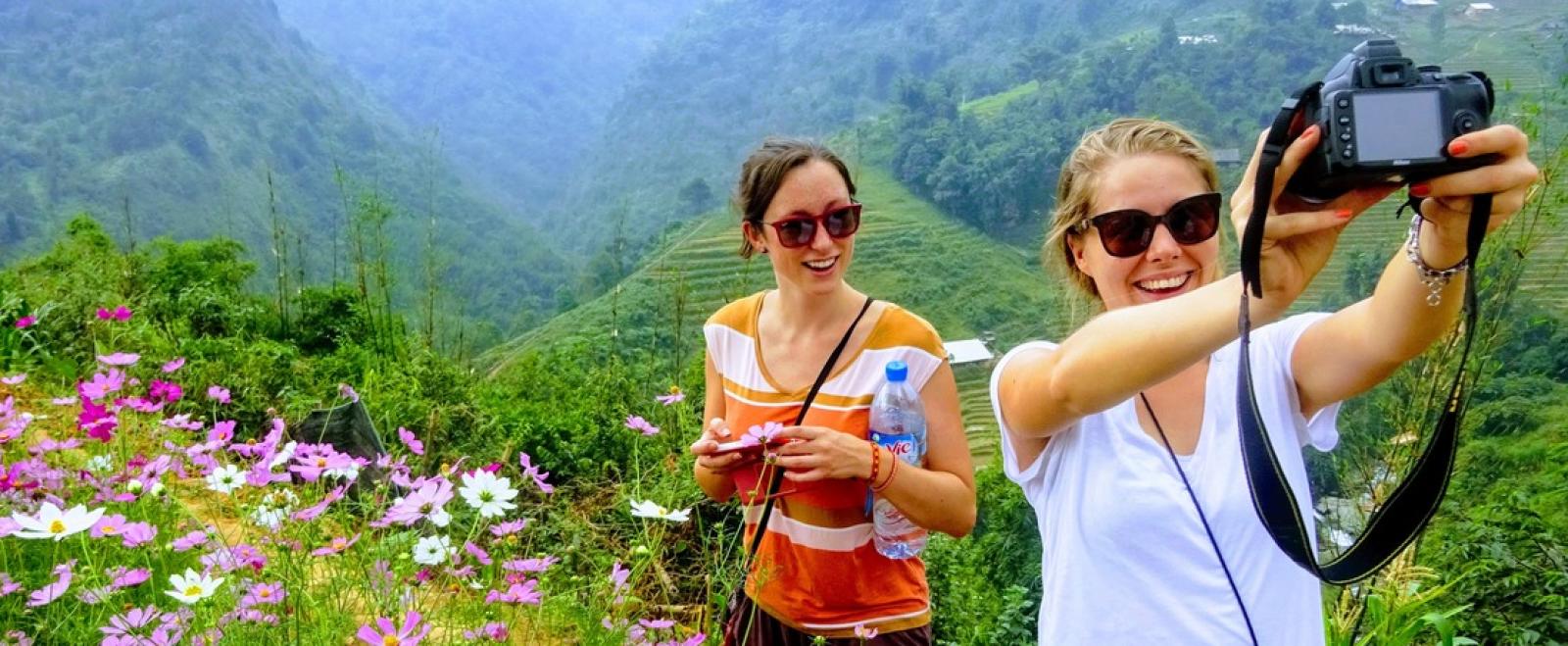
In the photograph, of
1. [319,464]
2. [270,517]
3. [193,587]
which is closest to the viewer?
[193,587]

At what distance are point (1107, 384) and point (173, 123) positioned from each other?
39731 mm

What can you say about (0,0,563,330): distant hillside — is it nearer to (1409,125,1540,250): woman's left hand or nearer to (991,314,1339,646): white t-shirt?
(991,314,1339,646): white t-shirt

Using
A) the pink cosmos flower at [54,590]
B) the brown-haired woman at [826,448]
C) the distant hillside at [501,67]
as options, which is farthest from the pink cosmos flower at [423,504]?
the distant hillside at [501,67]

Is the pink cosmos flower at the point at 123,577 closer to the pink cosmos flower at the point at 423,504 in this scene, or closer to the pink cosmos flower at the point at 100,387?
the pink cosmos flower at the point at 423,504

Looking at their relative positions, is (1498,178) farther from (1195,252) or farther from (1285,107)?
(1195,252)

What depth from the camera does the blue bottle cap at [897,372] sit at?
4.77 feet

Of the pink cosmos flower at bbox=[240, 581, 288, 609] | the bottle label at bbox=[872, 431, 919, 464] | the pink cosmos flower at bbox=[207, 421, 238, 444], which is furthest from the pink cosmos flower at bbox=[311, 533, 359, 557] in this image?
the bottle label at bbox=[872, 431, 919, 464]

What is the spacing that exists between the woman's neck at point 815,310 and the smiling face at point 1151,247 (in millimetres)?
522

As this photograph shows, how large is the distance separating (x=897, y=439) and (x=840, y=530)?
17 cm

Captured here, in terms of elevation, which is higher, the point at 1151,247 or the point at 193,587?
the point at 1151,247

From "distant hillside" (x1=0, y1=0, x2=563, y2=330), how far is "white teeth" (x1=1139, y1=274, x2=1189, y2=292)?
2312 cm

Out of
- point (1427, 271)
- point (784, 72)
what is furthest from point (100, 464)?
point (784, 72)

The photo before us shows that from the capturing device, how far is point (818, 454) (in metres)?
1.37

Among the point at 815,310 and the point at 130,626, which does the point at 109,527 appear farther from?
the point at 815,310
